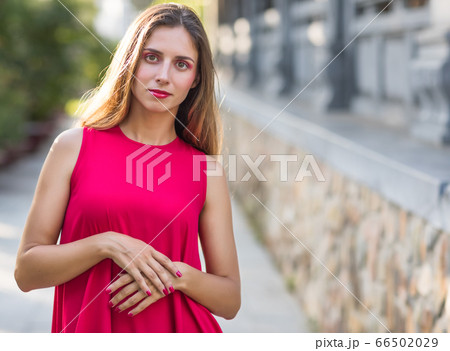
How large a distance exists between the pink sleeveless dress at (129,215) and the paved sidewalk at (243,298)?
275 centimetres

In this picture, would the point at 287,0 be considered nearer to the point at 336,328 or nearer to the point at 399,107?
the point at 399,107

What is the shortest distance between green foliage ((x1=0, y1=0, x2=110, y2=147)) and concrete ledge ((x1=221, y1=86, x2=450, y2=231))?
6184 mm

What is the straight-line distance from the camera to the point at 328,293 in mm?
4270

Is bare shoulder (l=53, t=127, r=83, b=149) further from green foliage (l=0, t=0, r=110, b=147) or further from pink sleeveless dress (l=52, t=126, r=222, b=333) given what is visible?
green foliage (l=0, t=0, r=110, b=147)

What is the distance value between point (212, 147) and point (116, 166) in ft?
0.94

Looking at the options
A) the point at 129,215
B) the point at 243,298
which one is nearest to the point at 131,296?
the point at 129,215

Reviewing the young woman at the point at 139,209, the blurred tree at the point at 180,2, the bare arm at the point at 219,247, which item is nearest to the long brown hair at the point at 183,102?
the young woman at the point at 139,209

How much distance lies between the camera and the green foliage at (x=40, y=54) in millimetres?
11219

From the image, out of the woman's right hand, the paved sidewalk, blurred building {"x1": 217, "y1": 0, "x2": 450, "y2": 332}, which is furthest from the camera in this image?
the paved sidewalk

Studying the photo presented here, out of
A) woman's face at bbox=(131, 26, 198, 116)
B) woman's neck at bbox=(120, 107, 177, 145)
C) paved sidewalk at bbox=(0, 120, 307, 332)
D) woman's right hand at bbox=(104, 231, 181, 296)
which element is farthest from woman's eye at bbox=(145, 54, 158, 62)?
paved sidewalk at bbox=(0, 120, 307, 332)

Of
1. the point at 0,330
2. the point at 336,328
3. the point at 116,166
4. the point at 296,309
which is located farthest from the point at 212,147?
the point at 296,309

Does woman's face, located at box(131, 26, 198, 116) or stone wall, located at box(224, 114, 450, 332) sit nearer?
woman's face, located at box(131, 26, 198, 116)

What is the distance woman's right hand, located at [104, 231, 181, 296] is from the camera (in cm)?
158

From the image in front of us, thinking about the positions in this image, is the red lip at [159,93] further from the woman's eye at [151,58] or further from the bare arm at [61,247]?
the bare arm at [61,247]
